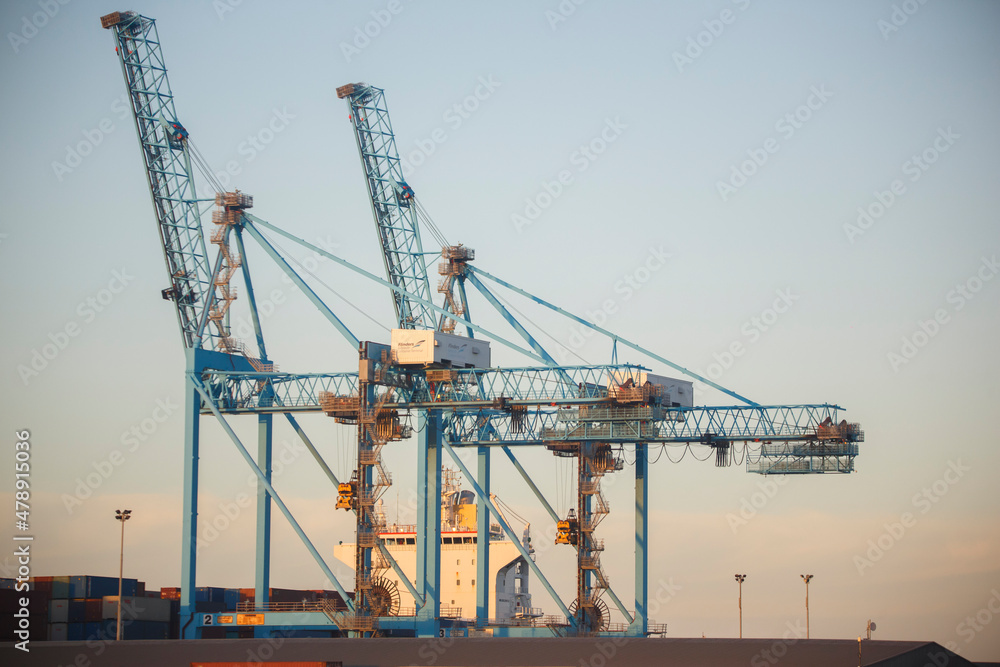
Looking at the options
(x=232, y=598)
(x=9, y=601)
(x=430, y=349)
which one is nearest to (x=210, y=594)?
(x=232, y=598)

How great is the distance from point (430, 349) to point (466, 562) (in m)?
24.6

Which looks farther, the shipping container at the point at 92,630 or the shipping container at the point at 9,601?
the shipping container at the point at 92,630

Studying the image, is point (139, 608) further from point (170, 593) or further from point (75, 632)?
point (170, 593)

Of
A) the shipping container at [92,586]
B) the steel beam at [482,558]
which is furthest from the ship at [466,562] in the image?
the shipping container at [92,586]

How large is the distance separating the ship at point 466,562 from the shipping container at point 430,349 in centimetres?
1879

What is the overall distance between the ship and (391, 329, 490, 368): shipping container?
18789 mm

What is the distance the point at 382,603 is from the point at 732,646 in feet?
65.7

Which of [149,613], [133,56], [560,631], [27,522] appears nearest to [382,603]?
[560,631]

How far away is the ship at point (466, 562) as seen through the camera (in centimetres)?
9775

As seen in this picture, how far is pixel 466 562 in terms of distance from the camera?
98.3 metres

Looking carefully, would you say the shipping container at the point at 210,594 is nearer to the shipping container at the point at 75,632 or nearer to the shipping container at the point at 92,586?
the shipping container at the point at 92,586

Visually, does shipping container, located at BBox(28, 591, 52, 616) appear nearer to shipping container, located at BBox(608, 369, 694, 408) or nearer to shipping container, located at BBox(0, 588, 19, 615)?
shipping container, located at BBox(0, 588, 19, 615)

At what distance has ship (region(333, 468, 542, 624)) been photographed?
97.8m

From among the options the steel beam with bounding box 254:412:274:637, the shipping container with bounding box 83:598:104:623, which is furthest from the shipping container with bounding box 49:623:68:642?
the steel beam with bounding box 254:412:274:637
